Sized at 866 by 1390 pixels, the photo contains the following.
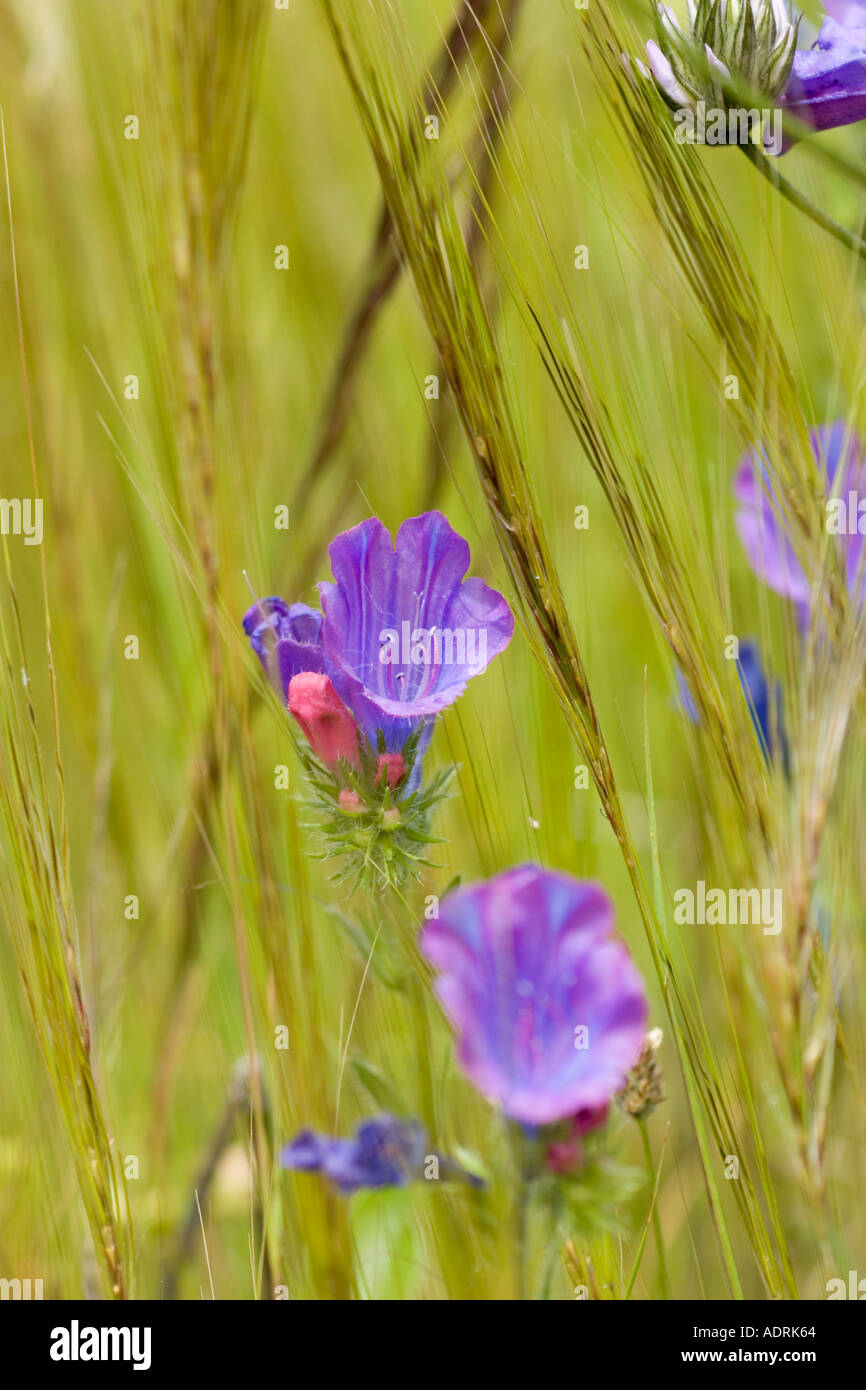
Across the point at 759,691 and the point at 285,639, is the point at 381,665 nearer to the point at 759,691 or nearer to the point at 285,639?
the point at 285,639

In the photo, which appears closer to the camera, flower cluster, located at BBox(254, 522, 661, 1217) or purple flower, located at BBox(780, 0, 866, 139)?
flower cluster, located at BBox(254, 522, 661, 1217)

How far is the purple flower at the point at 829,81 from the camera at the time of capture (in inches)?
25.2

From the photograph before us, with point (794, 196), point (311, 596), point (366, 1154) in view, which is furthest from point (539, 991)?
point (311, 596)

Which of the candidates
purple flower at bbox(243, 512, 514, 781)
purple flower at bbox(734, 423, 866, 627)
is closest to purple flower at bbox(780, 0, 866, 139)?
purple flower at bbox(734, 423, 866, 627)

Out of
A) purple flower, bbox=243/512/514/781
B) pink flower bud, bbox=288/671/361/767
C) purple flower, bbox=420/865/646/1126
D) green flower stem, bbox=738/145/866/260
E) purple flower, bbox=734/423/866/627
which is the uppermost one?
green flower stem, bbox=738/145/866/260

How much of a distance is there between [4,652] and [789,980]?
0.54 m

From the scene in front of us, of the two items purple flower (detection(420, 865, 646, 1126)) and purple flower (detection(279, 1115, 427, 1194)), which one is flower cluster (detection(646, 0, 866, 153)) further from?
purple flower (detection(279, 1115, 427, 1194))

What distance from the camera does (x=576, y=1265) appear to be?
68 cm

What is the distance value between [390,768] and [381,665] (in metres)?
0.07

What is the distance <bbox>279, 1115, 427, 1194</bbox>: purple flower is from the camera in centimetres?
67

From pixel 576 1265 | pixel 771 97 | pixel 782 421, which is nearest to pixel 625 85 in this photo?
pixel 771 97

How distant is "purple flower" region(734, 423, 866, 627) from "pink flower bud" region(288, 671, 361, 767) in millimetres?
283

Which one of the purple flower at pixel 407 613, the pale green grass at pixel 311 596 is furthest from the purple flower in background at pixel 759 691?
the purple flower at pixel 407 613

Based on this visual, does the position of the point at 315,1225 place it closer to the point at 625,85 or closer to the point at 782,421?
the point at 782,421
